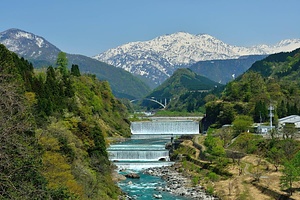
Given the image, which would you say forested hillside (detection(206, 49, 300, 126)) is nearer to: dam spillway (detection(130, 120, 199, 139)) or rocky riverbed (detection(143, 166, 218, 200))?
dam spillway (detection(130, 120, 199, 139))

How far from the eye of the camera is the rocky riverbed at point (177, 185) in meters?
41.1

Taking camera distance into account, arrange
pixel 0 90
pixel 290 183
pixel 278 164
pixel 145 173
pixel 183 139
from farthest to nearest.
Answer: pixel 183 139 < pixel 145 173 < pixel 278 164 < pixel 290 183 < pixel 0 90

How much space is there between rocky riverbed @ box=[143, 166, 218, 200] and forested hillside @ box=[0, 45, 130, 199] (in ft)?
22.3

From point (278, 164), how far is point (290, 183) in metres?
11.5

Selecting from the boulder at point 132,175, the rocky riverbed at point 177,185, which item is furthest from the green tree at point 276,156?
the boulder at point 132,175

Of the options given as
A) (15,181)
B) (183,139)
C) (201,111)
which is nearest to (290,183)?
(15,181)

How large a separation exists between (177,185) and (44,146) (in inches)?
869

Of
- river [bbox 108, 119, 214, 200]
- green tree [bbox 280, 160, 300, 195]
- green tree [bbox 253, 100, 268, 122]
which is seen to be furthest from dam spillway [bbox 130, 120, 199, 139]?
green tree [bbox 280, 160, 300, 195]

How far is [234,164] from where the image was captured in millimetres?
50875

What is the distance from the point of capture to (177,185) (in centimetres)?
4584

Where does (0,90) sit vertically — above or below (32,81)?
below

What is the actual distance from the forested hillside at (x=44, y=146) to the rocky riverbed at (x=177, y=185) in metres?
6.80

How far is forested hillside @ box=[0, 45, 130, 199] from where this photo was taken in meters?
10.8

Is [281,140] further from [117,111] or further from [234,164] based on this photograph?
[117,111]
